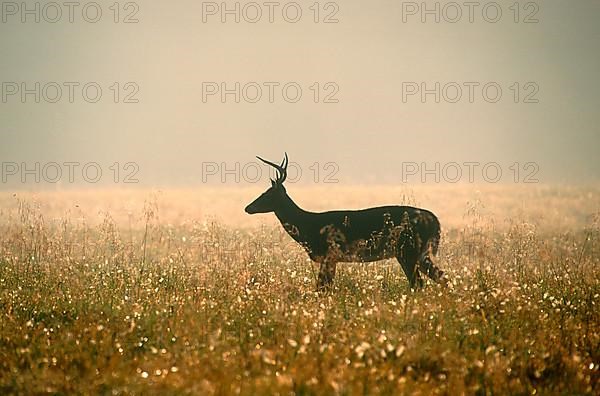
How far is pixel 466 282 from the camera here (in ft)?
42.7

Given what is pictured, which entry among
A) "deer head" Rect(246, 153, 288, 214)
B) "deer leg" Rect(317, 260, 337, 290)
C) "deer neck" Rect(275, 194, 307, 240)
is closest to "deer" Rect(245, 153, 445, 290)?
"deer leg" Rect(317, 260, 337, 290)

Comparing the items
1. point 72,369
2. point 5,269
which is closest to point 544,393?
point 72,369

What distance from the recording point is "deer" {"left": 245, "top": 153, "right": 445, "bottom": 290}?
45.3ft

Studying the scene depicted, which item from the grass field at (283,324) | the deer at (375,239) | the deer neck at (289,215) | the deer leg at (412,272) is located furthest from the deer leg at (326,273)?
the deer neck at (289,215)

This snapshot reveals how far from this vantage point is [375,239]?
14.0 m

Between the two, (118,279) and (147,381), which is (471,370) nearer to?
→ (147,381)

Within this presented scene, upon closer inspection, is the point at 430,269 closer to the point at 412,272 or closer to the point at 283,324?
the point at 412,272

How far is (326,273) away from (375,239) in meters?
1.01

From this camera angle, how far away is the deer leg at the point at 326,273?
13500 mm

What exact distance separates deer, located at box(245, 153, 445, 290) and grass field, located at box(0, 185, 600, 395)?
12.4 inches

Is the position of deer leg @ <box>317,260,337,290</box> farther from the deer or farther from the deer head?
the deer head

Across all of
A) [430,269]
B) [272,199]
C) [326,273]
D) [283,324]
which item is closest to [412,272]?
[430,269]

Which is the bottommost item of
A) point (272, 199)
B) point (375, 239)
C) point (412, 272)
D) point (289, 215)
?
point (412, 272)

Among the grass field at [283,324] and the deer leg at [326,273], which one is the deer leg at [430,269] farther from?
the deer leg at [326,273]
